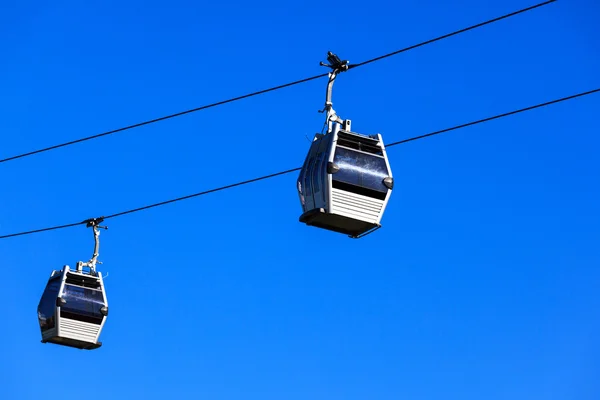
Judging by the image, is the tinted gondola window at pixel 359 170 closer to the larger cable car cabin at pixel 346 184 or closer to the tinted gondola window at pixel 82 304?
the larger cable car cabin at pixel 346 184

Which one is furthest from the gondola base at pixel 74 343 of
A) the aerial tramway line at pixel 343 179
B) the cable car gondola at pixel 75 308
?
the aerial tramway line at pixel 343 179

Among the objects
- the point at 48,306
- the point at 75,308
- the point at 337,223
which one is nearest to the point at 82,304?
the point at 75,308

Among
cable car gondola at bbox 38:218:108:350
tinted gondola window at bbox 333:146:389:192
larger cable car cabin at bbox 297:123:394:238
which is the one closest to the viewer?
larger cable car cabin at bbox 297:123:394:238

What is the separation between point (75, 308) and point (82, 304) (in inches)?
6.0

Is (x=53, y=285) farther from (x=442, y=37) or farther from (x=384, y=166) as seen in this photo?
(x=442, y=37)

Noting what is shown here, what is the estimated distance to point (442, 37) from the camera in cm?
2147

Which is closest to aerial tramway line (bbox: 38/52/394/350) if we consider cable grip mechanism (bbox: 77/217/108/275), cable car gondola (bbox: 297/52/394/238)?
cable car gondola (bbox: 297/52/394/238)

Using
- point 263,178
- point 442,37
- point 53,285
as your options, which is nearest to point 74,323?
point 53,285

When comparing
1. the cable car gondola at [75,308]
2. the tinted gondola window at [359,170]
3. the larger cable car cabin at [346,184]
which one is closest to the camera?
the larger cable car cabin at [346,184]

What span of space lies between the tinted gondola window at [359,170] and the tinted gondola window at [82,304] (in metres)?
7.69

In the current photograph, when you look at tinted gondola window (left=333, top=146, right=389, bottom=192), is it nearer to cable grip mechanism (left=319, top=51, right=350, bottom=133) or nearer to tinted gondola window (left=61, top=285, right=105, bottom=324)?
cable grip mechanism (left=319, top=51, right=350, bottom=133)

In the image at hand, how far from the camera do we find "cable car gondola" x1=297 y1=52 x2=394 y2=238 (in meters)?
22.0

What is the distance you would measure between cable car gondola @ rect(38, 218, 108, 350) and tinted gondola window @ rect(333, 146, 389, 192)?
7.16 meters

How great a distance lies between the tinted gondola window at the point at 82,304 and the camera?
28016 mm
